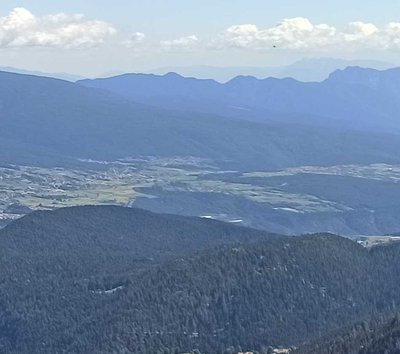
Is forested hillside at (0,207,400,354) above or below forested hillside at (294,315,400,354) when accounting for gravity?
below

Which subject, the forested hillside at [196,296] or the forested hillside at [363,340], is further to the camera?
the forested hillside at [196,296]

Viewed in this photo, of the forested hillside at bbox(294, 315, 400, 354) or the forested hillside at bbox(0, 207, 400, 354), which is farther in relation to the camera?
the forested hillside at bbox(0, 207, 400, 354)

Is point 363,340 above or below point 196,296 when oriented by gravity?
above

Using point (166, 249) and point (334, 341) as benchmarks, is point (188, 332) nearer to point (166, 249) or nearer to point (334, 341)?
point (334, 341)

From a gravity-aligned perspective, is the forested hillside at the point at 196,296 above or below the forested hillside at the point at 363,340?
below

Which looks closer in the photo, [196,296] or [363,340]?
[363,340]

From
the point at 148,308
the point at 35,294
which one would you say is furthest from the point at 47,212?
the point at 148,308

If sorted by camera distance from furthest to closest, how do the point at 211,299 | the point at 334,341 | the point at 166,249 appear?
the point at 166,249 < the point at 211,299 < the point at 334,341

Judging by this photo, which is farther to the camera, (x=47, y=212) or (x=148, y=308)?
(x=47, y=212)
